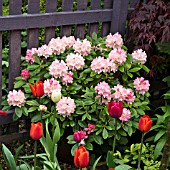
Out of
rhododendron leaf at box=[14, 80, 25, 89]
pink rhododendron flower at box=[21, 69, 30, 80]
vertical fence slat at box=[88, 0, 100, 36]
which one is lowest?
rhododendron leaf at box=[14, 80, 25, 89]

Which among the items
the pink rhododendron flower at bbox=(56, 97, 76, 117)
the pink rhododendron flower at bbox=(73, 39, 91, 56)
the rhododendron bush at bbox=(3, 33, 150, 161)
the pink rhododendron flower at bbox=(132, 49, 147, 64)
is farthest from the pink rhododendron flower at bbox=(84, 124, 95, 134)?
the pink rhododendron flower at bbox=(132, 49, 147, 64)

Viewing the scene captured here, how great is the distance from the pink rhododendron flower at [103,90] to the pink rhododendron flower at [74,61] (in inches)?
10.0

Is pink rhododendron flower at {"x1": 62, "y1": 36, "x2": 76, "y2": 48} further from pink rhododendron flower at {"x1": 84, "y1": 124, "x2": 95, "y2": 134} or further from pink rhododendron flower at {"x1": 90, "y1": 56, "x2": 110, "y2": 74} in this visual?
pink rhododendron flower at {"x1": 84, "y1": 124, "x2": 95, "y2": 134}

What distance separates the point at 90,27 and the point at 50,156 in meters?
1.85

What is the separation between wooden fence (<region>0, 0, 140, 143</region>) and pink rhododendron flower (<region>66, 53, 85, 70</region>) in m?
0.38

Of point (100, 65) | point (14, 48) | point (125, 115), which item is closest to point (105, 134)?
point (125, 115)

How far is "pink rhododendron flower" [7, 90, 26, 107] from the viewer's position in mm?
3764

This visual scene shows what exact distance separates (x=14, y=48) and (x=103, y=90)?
846mm

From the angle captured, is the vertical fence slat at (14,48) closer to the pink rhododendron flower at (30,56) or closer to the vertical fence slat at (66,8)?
the pink rhododendron flower at (30,56)

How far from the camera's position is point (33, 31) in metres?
3.89

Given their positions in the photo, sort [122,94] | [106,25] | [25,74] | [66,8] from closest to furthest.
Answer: [122,94] < [25,74] < [66,8] < [106,25]

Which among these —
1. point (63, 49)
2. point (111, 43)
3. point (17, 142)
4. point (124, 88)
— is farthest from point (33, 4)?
point (17, 142)

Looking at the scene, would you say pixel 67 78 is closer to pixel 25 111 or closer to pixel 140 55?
pixel 25 111

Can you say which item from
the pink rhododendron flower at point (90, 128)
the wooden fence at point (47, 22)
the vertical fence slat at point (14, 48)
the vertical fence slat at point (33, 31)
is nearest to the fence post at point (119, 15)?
the wooden fence at point (47, 22)
